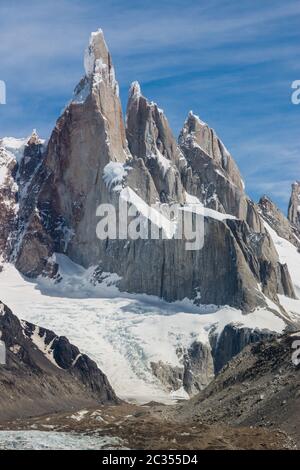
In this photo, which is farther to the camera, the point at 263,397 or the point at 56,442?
the point at 263,397

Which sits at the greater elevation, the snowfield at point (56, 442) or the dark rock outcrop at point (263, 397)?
the dark rock outcrop at point (263, 397)

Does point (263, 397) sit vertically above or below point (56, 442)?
above

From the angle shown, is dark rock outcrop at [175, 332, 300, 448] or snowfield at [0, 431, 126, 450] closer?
snowfield at [0, 431, 126, 450]

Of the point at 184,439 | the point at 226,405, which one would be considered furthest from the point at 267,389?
the point at 184,439

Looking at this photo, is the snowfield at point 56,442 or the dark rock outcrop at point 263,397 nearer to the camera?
the snowfield at point 56,442

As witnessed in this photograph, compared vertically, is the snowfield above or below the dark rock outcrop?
below

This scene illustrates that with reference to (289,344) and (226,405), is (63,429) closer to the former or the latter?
(226,405)
